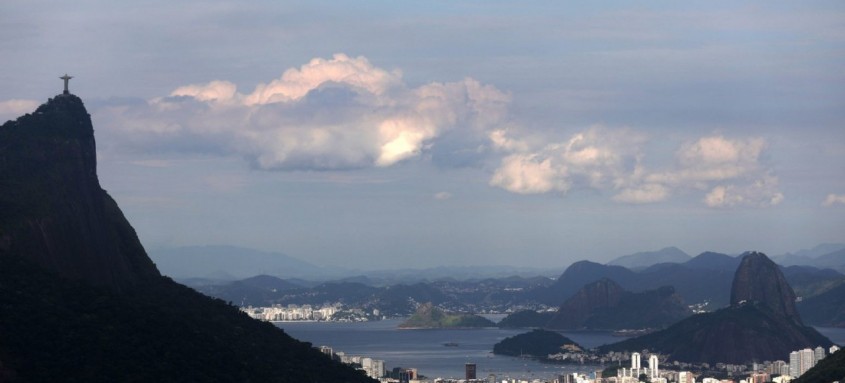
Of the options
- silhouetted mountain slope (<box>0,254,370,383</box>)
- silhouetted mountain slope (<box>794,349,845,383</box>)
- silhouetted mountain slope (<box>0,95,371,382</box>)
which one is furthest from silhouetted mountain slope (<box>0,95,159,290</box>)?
silhouetted mountain slope (<box>794,349,845,383</box>)

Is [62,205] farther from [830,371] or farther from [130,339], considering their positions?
[830,371]

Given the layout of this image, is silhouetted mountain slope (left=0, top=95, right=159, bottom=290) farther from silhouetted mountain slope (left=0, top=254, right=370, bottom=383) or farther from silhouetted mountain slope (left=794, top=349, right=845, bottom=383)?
silhouetted mountain slope (left=794, top=349, right=845, bottom=383)

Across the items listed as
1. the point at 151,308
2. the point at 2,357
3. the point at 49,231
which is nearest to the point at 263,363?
the point at 151,308

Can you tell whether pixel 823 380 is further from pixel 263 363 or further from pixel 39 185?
pixel 39 185

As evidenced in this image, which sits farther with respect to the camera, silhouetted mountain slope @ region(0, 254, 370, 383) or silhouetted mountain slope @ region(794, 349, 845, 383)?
silhouetted mountain slope @ region(794, 349, 845, 383)

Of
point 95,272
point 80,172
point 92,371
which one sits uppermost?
point 80,172

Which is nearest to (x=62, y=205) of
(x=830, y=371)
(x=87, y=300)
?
(x=87, y=300)

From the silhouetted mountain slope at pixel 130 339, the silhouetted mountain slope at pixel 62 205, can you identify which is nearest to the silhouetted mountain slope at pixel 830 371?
the silhouetted mountain slope at pixel 130 339
